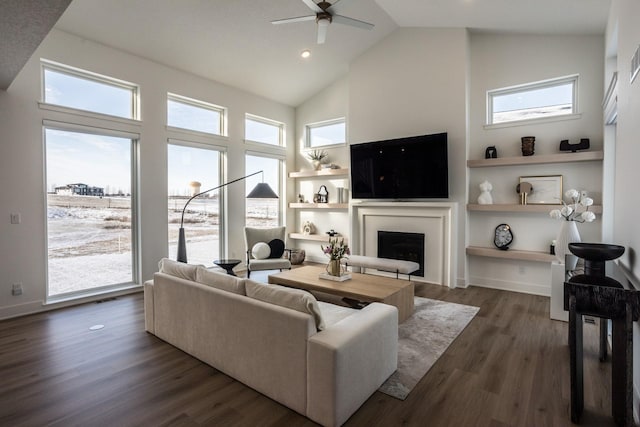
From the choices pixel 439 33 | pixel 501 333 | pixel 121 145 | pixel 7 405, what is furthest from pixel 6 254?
pixel 439 33

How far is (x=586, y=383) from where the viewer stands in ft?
8.21

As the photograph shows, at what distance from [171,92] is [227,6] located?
170 centimetres

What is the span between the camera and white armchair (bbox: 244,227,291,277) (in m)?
5.12

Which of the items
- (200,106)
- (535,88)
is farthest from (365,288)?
(200,106)

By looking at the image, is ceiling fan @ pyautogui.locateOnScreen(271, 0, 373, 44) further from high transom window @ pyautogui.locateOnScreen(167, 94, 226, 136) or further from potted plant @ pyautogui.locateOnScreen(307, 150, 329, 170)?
potted plant @ pyautogui.locateOnScreen(307, 150, 329, 170)

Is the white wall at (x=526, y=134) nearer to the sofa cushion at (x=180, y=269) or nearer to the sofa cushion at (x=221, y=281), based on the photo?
the sofa cushion at (x=221, y=281)

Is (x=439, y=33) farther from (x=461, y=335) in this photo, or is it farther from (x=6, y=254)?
(x=6, y=254)

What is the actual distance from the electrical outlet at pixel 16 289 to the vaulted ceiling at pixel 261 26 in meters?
2.30

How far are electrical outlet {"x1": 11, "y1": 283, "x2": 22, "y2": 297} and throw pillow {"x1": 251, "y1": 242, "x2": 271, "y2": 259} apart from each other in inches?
114

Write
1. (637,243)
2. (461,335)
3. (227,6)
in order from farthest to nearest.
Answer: (227,6)
(461,335)
(637,243)

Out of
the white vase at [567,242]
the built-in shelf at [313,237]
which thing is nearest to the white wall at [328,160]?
the built-in shelf at [313,237]

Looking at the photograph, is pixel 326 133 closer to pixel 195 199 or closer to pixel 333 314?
pixel 195 199

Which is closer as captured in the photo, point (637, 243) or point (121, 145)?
point (637, 243)

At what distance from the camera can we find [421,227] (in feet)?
18.1
